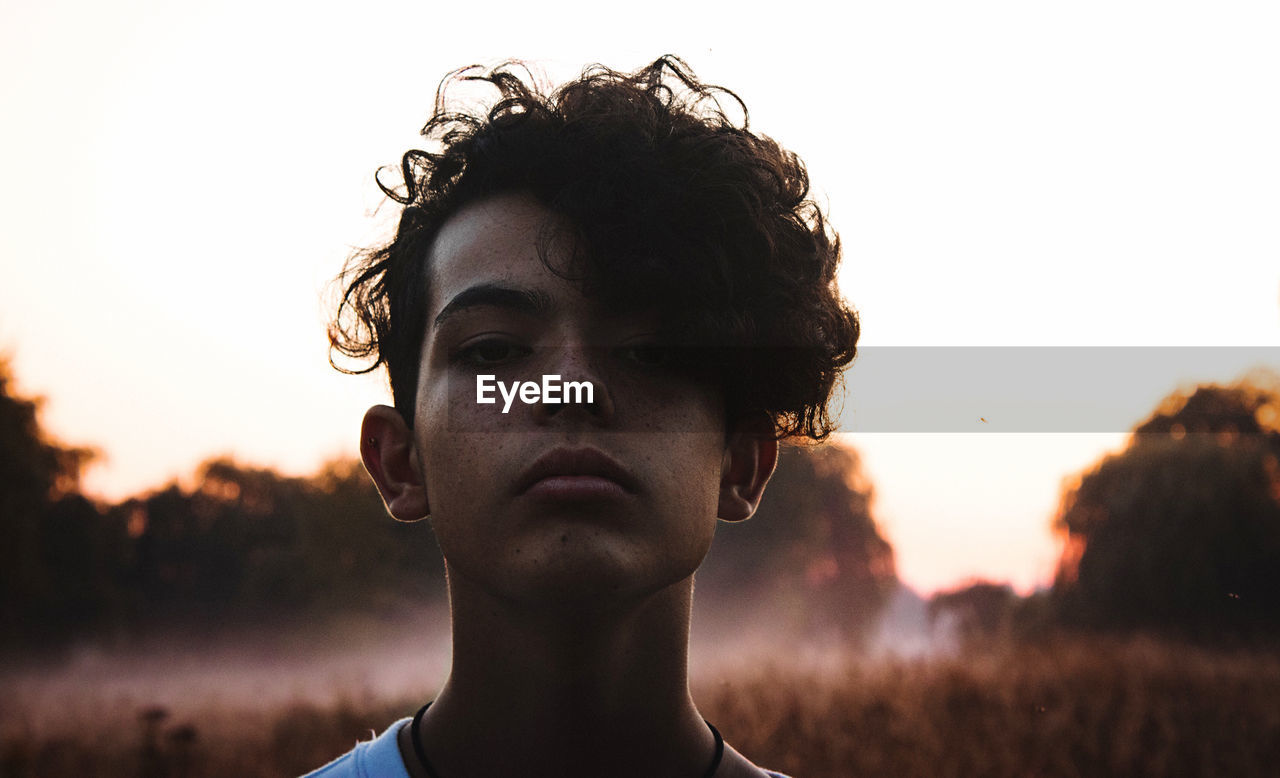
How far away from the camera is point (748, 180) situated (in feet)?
10.3

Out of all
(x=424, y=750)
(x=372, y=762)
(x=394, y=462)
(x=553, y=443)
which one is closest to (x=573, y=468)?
(x=553, y=443)

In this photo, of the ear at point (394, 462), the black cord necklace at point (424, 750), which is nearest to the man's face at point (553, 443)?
the ear at point (394, 462)

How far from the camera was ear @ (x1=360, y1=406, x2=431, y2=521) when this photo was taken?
3057mm

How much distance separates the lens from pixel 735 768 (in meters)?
3.05

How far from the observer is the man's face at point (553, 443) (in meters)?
2.48

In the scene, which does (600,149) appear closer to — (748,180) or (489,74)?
(748,180)

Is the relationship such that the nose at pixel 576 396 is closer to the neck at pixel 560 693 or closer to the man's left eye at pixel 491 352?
the man's left eye at pixel 491 352

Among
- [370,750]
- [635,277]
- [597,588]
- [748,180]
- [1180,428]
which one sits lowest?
[370,750]

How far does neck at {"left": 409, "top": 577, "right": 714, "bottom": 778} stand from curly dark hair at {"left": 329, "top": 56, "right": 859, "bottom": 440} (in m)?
0.78

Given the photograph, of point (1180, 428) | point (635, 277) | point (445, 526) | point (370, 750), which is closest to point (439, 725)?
point (370, 750)

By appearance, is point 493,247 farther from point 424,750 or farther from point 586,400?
point 424,750

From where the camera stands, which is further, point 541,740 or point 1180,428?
point 1180,428

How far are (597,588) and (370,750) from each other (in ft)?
3.78

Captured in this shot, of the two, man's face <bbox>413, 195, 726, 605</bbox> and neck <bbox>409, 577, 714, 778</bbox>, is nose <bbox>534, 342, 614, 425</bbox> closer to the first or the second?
man's face <bbox>413, 195, 726, 605</bbox>
